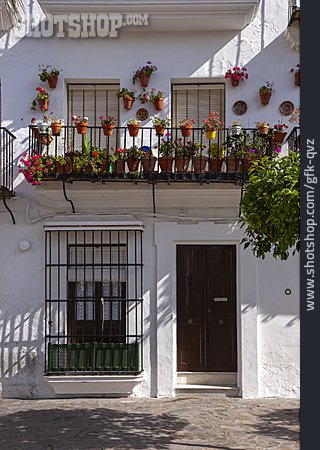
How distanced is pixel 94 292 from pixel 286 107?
425 centimetres

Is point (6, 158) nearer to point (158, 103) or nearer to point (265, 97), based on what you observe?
point (158, 103)

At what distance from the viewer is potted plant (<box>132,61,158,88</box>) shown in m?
10.8

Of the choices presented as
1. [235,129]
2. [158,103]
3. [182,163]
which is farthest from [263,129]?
[158,103]

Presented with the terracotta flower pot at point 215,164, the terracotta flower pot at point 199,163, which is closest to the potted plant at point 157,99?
the terracotta flower pot at point 199,163

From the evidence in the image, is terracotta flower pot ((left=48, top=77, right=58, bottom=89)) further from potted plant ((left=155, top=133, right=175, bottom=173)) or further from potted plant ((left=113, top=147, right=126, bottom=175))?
potted plant ((left=155, top=133, right=175, bottom=173))

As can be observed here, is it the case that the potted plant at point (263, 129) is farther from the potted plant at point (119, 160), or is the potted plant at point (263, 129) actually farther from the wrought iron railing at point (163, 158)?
the potted plant at point (119, 160)

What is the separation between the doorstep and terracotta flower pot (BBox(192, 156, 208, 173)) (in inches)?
129

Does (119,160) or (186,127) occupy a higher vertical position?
(186,127)

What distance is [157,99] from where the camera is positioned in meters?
10.8

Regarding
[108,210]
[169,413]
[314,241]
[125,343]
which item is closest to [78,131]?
[108,210]

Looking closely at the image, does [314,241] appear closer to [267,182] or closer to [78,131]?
[267,182]

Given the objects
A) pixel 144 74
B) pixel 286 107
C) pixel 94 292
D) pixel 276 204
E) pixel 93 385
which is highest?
pixel 144 74

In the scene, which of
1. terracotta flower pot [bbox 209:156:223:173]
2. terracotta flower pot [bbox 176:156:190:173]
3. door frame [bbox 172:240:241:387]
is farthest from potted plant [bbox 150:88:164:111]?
door frame [bbox 172:240:241:387]

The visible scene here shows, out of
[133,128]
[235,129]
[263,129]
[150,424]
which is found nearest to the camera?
[150,424]
